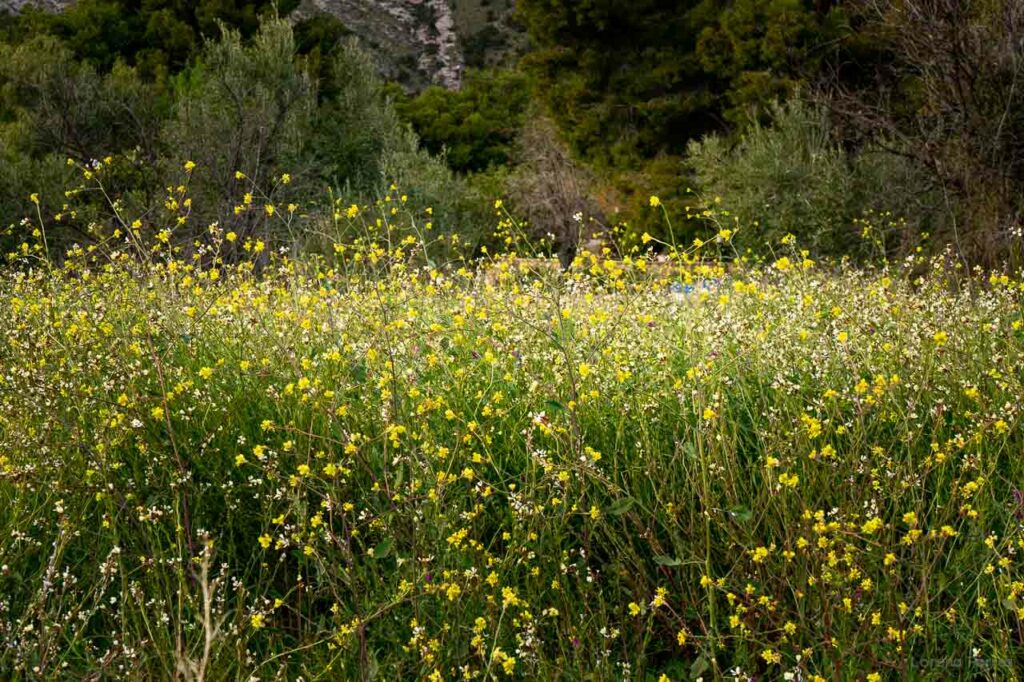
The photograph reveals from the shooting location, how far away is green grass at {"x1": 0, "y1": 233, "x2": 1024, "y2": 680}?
2.32 m

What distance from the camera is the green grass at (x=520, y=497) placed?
2316 mm

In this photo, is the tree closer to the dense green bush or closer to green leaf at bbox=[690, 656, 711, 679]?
the dense green bush

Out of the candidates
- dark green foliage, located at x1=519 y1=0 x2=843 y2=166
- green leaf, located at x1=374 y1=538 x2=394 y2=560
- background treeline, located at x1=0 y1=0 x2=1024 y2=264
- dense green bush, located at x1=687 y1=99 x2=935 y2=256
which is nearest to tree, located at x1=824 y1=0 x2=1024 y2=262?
background treeline, located at x1=0 y1=0 x2=1024 y2=264

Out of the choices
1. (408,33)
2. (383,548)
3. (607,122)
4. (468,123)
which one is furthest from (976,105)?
(408,33)

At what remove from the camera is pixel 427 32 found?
157 feet

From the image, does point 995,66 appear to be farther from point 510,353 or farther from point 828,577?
point 828,577

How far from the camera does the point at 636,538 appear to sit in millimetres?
3092

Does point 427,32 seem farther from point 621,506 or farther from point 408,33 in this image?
point 621,506

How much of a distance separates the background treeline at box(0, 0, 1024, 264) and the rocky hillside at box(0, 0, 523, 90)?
56.2 ft

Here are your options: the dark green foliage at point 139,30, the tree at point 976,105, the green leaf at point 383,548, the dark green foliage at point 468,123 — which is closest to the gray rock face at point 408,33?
the dark green foliage at point 468,123

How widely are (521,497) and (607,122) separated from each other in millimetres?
21132

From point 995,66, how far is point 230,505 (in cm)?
960

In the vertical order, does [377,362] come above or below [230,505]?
above

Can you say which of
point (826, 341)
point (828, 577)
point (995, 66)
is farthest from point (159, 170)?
point (828, 577)
